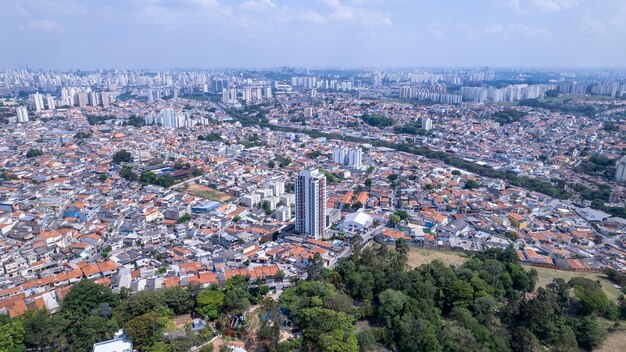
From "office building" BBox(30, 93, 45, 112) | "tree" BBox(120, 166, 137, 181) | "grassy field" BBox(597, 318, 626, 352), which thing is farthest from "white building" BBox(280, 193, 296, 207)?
"office building" BBox(30, 93, 45, 112)

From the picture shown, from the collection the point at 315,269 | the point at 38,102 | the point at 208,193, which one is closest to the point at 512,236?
the point at 315,269

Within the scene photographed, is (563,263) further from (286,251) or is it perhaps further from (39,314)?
(39,314)

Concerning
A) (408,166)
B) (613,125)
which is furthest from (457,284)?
(613,125)

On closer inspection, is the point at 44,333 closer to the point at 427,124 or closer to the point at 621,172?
the point at 621,172

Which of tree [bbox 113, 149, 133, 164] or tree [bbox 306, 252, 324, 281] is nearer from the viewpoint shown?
tree [bbox 306, 252, 324, 281]

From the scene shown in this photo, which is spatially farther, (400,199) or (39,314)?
(400,199)

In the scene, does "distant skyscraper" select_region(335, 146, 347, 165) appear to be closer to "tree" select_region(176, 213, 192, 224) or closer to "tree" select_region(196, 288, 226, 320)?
"tree" select_region(176, 213, 192, 224)

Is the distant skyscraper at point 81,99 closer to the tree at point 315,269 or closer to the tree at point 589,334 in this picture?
the tree at point 315,269
